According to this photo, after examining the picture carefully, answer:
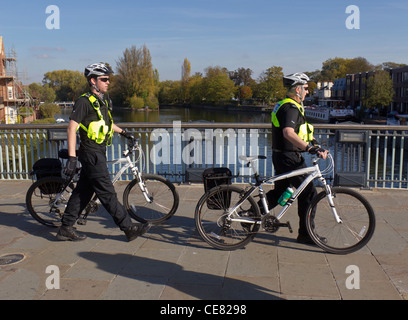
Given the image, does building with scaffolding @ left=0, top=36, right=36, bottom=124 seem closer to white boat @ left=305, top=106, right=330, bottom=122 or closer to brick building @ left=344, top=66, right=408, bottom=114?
white boat @ left=305, top=106, right=330, bottom=122

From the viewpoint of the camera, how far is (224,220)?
4.72 m

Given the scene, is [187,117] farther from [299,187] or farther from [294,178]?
[299,187]

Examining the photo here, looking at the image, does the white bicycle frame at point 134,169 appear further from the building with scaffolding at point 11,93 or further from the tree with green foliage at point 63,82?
the tree with green foliage at point 63,82

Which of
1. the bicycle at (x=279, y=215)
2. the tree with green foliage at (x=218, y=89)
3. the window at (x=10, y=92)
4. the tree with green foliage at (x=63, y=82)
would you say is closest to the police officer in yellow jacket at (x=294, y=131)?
the bicycle at (x=279, y=215)

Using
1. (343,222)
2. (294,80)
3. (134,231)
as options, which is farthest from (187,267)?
(294,80)

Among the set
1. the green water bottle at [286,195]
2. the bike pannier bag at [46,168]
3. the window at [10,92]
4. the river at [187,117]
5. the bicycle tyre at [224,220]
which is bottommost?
the river at [187,117]

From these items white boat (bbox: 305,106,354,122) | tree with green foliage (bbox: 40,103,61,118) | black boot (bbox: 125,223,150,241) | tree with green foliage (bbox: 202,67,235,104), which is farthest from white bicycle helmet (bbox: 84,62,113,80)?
tree with green foliage (bbox: 202,67,235,104)

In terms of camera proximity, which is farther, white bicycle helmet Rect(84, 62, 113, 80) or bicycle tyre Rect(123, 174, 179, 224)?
bicycle tyre Rect(123, 174, 179, 224)

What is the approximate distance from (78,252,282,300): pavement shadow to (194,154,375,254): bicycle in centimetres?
71

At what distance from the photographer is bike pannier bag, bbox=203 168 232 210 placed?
463cm

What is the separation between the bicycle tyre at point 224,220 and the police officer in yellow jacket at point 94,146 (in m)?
0.78

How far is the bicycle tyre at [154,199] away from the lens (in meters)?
5.47
